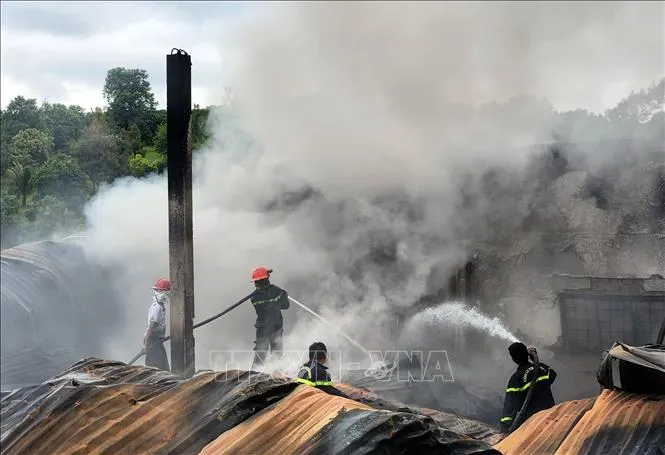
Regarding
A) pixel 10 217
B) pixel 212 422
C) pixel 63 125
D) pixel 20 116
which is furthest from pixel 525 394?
pixel 20 116

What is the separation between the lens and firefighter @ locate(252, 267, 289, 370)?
772 centimetres

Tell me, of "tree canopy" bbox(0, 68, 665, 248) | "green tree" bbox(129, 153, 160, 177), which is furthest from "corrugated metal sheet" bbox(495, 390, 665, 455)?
"green tree" bbox(129, 153, 160, 177)

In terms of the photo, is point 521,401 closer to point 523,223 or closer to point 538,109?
point 523,223

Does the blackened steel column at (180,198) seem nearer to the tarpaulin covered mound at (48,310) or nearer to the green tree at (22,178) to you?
the tarpaulin covered mound at (48,310)

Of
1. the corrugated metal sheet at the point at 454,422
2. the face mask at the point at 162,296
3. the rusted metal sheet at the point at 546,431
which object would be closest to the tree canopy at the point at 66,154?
the face mask at the point at 162,296

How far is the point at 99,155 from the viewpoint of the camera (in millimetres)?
20844

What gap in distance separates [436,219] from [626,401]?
20.2 ft

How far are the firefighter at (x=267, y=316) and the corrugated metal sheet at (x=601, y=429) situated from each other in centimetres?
442

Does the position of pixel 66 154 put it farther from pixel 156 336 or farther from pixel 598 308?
pixel 598 308

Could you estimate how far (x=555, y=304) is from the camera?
8.67 metres

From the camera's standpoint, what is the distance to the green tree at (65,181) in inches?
760

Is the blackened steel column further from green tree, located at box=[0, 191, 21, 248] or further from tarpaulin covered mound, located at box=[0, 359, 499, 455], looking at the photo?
green tree, located at box=[0, 191, 21, 248]

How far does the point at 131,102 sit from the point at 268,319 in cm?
1887

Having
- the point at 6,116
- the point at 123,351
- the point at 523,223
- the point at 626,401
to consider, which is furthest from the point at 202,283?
the point at 6,116
